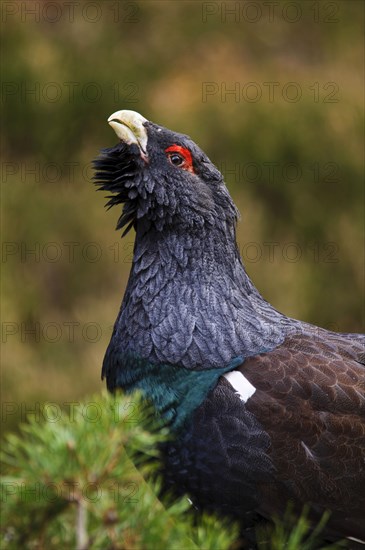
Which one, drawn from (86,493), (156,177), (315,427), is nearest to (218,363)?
(315,427)

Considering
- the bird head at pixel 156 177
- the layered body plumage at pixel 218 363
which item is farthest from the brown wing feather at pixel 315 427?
the bird head at pixel 156 177

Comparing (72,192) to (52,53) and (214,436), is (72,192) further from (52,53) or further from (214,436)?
(214,436)

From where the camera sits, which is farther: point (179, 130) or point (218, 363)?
point (179, 130)

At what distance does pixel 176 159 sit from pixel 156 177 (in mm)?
73

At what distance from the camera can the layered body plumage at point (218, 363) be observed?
219 centimetres

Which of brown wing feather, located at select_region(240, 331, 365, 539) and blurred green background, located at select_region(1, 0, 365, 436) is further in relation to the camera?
blurred green background, located at select_region(1, 0, 365, 436)

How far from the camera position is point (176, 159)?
245cm

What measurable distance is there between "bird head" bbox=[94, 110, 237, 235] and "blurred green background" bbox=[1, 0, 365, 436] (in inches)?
141

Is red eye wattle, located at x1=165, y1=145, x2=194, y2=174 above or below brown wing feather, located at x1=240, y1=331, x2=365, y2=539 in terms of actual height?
above

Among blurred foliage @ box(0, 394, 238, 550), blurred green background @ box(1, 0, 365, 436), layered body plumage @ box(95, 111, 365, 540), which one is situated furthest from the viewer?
blurred green background @ box(1, 0, 365, 436)

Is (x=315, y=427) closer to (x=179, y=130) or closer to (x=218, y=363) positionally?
(x=218, y=363)

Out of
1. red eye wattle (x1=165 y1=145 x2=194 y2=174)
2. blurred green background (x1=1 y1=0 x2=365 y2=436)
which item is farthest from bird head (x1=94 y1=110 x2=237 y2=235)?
blurred green background (x1=1 y1=0 x2=365 y2=436)

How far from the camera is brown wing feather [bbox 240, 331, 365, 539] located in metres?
2.21

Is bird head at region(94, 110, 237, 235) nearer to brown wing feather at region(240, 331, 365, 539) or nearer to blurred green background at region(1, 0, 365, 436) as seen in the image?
brown wing feather at region(240, 331, 365, 539)
